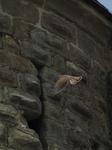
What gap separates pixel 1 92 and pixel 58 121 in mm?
534

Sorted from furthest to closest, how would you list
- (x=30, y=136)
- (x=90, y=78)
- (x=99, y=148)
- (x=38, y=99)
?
(x=90, y=78) < (x=99, y=148) < (x=38, y=99) < (x=30, y=136)

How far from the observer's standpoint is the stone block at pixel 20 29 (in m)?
5.66

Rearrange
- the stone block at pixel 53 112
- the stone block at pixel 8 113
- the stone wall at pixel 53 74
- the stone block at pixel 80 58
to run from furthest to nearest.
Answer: the stone block at pixel 80 58
the stone block at pixel 53 112
the stone wall at pixel 53 74
the stone block at pixel 8 113

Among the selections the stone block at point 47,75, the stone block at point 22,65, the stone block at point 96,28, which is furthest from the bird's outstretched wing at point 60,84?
the stone block at point 96,28

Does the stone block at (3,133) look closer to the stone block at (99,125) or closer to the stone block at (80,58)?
the stone block at (99,125)

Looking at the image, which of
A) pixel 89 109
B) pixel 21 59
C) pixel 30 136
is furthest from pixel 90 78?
pixel 30 136

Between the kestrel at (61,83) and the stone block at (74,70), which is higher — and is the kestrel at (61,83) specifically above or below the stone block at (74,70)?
above

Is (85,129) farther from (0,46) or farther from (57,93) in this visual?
(0,46)

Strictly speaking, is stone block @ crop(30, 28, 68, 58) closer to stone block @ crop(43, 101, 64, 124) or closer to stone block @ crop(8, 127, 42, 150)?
stone block @ crop(43, 101, 64, 124)

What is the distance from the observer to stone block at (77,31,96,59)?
6.20 metres

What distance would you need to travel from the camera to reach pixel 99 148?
5723 mm

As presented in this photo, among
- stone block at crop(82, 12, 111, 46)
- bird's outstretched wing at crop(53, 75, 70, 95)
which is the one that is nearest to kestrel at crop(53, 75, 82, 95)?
bird's outstretched wing at crop(53, 75, 70, 95)

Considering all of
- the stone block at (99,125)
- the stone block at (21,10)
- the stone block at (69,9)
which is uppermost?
the stone block at (69,9)

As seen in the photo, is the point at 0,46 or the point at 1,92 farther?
the point at 0,46
